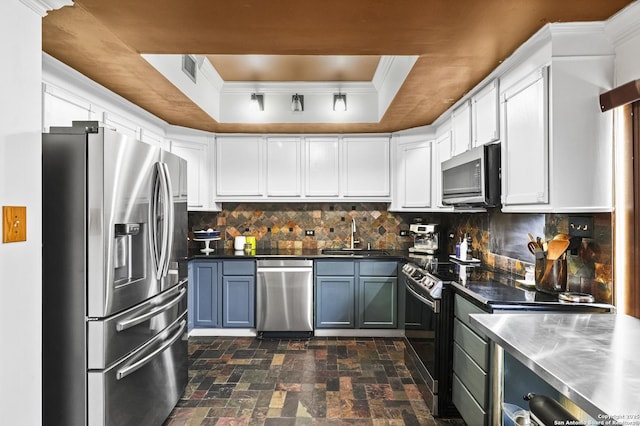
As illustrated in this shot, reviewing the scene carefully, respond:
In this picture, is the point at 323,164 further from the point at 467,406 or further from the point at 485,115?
the point at 467,406

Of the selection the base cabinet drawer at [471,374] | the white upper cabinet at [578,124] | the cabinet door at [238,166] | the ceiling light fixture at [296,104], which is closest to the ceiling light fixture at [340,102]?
the ceiling light fixture at [296,104]

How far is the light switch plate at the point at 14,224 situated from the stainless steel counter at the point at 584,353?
6.25 ft

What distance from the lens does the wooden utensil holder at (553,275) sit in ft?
7.20

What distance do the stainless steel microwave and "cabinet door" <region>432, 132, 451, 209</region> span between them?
29.7 inches

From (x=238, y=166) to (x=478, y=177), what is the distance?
283 centimetres

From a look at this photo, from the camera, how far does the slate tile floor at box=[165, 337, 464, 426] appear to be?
263 centimetres

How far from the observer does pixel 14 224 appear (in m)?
1.48

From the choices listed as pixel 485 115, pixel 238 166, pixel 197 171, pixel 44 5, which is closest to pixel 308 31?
pixel 44 5

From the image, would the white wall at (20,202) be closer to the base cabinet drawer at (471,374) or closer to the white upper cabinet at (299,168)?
the base cabinet drawer at (471,374)

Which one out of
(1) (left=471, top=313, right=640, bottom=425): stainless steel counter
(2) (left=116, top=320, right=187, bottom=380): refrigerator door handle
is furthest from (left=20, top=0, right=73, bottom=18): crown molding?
(1) (left=471, top=313, right=640, bottom=425): stainless steel counter

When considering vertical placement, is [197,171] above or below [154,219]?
above

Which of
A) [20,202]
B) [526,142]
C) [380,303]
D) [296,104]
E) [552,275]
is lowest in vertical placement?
[380,303]

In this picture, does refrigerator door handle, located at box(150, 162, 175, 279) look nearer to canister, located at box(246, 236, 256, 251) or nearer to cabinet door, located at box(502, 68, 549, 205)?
cabinet door, located at box(502, 68, 549, 205)

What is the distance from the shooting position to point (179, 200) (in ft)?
8.86
